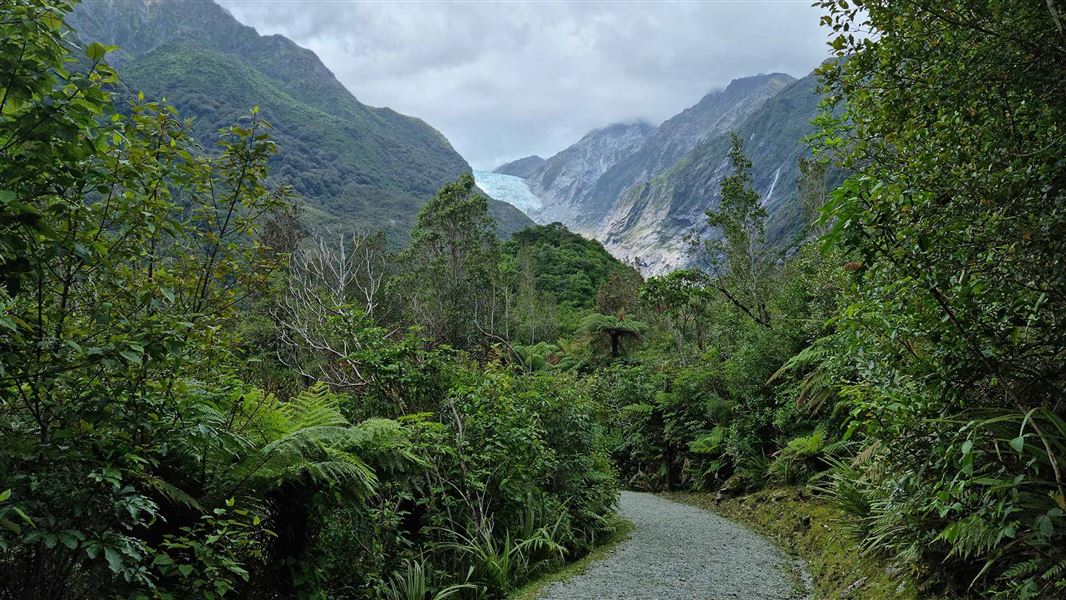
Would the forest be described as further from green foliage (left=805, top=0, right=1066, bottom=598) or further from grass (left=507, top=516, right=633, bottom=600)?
grass (left=507, top=516, right=633, bottom=600)

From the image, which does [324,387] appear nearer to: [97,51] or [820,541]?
[97,51]

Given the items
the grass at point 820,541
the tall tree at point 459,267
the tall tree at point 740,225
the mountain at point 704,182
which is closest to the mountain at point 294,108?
the tall tree at point 459,267

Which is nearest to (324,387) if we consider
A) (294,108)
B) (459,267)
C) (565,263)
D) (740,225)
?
(740,225)

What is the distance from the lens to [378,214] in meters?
85.6

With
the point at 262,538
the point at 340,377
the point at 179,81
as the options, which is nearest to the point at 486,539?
the point at 262,538

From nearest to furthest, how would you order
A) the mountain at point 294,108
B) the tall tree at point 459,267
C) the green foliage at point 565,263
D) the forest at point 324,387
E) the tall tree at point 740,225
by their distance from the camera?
1. the forest at point 324,387
2. the tall tree at point 740,225
3. the tall tree at point 459,267
4. the green foliage at point 565,263
5. the mountain at point 294,108

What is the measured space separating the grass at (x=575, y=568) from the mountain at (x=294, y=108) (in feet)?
181

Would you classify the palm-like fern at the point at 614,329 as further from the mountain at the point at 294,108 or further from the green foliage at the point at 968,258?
the mountain at the point at 294,108

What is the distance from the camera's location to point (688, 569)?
6285 mm

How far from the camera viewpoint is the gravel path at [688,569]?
18.0 feet

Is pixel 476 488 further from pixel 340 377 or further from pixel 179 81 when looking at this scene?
pixel 179 81

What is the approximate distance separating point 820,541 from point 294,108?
126 m

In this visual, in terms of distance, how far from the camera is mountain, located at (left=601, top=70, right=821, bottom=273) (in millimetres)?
133625

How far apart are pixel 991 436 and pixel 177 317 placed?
4.04 metres
